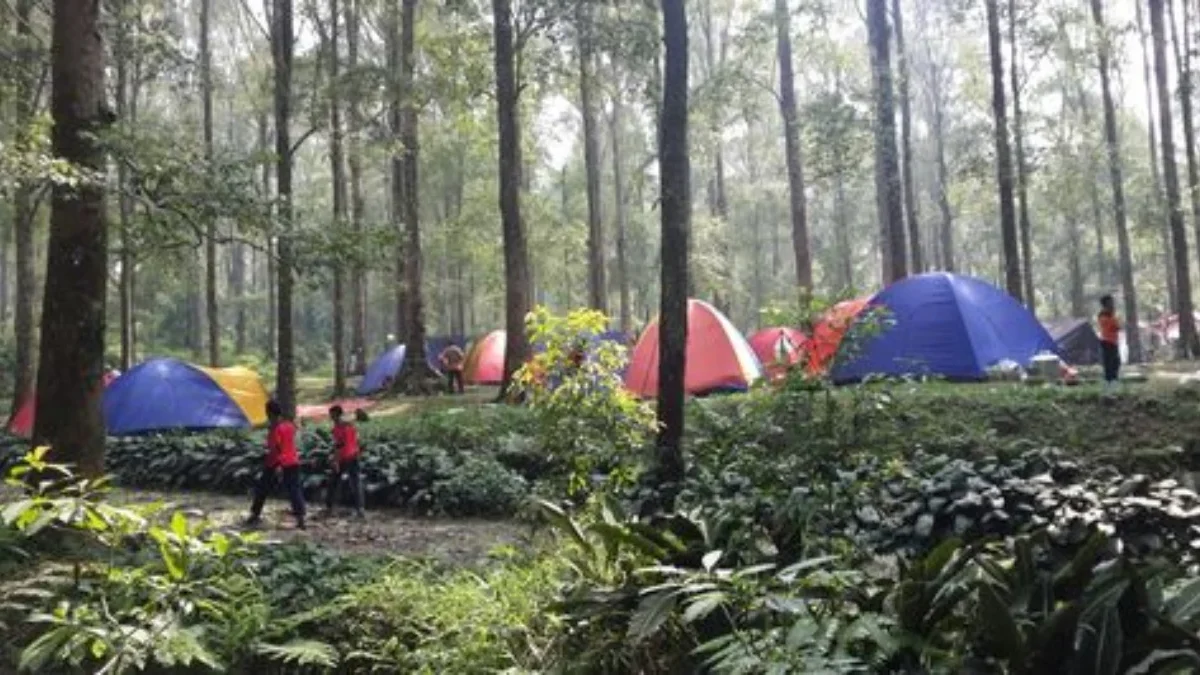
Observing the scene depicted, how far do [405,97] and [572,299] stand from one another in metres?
30.0

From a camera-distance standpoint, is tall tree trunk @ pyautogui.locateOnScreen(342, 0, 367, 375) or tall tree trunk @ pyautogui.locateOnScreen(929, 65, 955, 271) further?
tall tree trunk @ pyautogui.locateOnScreen(929, 65, 955, 271)

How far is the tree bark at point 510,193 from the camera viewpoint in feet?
51.0

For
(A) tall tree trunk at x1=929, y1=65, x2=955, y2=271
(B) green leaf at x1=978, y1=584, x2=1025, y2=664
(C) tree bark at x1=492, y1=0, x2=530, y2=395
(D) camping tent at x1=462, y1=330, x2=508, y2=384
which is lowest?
(B) green leaf at x1=978, y1=584, x2=1025, y2=664

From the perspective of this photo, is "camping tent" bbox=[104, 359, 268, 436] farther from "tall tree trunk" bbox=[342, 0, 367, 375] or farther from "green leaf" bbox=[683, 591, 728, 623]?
"green leaf" bbox=[683, 591, 728, 623]

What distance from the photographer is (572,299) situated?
46750 mm

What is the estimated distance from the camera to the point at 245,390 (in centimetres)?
1703

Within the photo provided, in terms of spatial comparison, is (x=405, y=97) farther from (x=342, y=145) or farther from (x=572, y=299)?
(x=572, y=299)

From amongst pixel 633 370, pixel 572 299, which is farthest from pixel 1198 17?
pixel 572 299

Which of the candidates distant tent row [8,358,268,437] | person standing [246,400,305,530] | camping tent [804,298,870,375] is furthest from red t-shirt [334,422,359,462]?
distant tent row [8,358,268,437]

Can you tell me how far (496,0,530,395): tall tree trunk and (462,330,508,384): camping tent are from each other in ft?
34.3

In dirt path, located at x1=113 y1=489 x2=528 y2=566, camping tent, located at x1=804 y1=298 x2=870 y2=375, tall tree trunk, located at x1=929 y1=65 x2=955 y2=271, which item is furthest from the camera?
tall tree trunk, located at x1=929 y1=65 x2=955 y2=271

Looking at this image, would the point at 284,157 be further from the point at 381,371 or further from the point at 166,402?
the point at 381,371

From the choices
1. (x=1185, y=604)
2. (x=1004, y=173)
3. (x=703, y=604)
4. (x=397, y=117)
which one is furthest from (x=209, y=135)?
(x=1185, y=604)

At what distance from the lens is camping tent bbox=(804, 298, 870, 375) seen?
646 cm
